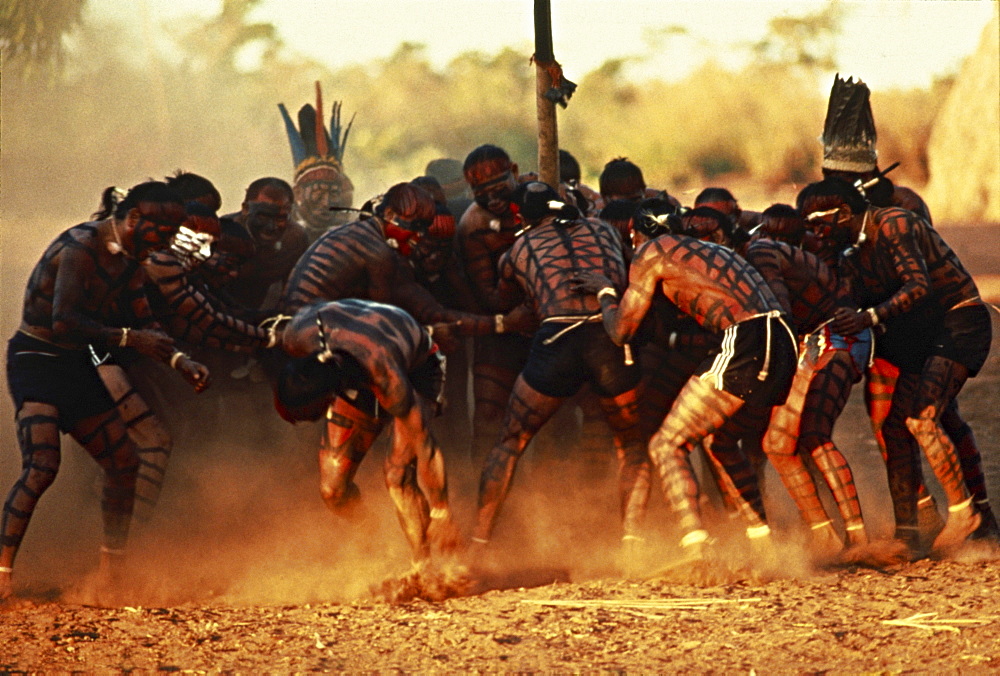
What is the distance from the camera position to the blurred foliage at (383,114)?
20.2m

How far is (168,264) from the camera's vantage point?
6371mm

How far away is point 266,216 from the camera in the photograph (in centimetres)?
747

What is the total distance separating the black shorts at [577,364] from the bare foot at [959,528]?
178 centimetres

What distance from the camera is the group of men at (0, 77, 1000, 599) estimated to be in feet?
18.4

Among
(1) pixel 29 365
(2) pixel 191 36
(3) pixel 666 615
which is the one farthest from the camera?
(2) pixel 191 36

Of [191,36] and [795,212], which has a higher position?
[191,36]

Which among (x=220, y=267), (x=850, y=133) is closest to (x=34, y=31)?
(x=220, y=267)

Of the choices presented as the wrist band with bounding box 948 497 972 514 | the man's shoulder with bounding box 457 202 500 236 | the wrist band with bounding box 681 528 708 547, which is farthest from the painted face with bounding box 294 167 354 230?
the wrist band with bounding box 948 497 972 514

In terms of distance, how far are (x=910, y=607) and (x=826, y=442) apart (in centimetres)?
131

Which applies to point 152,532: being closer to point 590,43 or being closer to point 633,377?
point 633,377

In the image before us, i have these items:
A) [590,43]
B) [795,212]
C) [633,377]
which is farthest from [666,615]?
[590,43]

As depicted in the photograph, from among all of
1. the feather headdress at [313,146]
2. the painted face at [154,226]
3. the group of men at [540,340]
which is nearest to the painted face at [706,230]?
the group of men at [540,340]

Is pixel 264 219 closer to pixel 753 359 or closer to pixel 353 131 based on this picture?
pixel 753 359

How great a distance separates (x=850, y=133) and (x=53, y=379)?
15.2 ft
